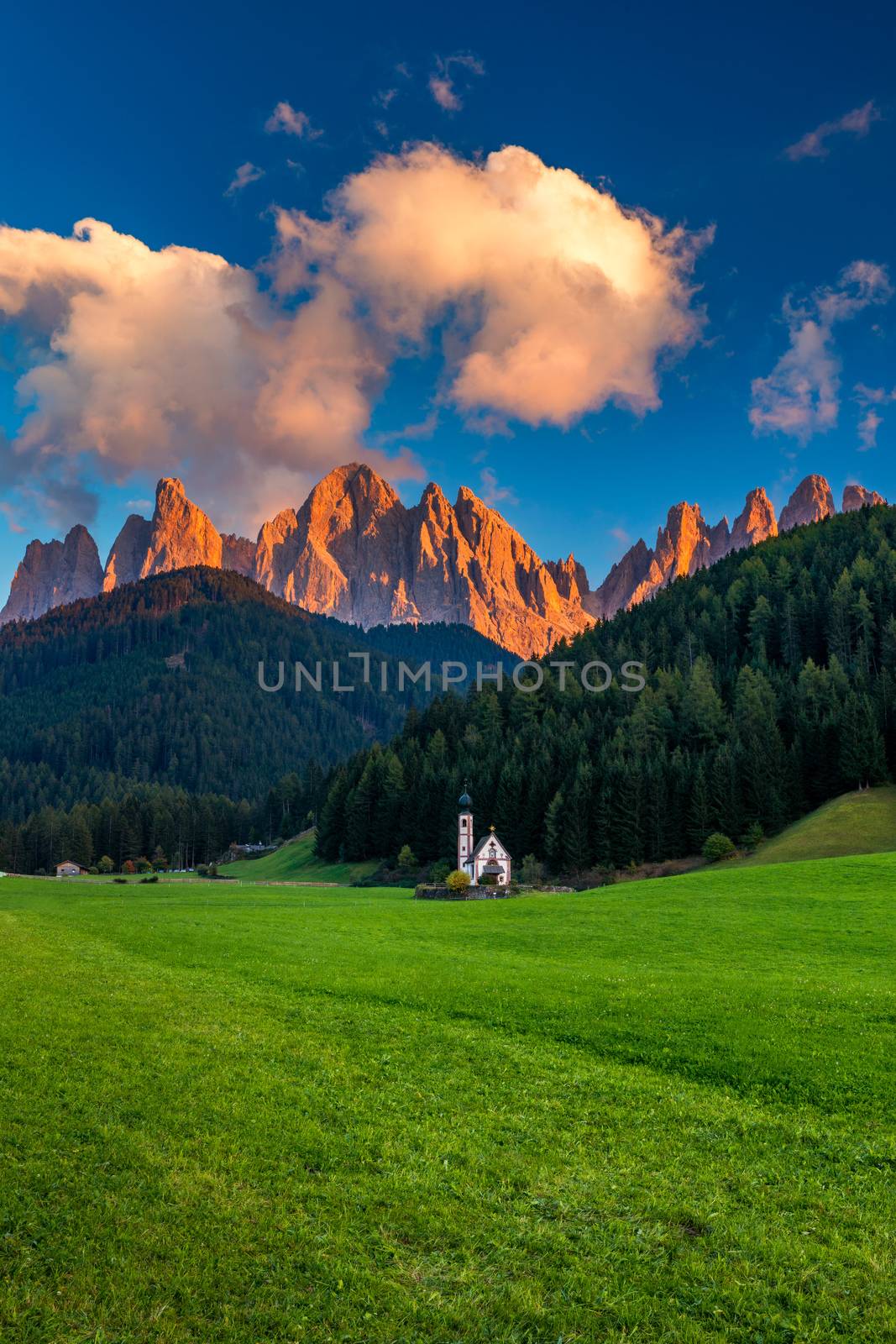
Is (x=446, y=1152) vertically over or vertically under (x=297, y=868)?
over

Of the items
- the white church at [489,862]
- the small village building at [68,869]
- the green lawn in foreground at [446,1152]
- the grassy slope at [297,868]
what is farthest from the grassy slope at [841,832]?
the small village building at [68,869]

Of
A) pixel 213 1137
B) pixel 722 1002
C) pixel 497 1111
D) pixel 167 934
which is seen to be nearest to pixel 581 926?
pixel 722 1002

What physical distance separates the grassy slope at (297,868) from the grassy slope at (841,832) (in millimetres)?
49771

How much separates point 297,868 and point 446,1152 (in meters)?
101

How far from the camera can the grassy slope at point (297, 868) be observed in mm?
96125

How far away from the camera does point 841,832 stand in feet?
220

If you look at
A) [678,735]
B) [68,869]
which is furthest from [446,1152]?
[68,869]

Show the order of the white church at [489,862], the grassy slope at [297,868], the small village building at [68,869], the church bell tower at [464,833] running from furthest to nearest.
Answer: the small village building at [68,869] → the grassy slope at [297,868] → the church bell tower at [464,833] → the white church at [489,862]

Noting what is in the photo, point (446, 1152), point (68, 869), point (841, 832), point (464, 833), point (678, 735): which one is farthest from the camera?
point (68, 869)

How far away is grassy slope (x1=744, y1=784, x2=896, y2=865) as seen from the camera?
63469 millimetres

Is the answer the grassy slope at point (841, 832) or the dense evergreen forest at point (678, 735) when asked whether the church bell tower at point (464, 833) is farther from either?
the grassy slope at point (841, 832)

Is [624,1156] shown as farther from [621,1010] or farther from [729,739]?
[729,739]

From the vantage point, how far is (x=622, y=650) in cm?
13188

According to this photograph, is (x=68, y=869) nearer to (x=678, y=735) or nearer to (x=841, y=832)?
(x=678, y=735)
